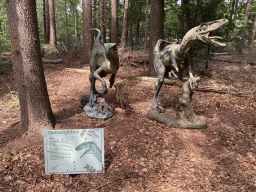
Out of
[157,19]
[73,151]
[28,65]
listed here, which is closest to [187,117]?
[73,151]

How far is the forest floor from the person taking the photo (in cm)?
240

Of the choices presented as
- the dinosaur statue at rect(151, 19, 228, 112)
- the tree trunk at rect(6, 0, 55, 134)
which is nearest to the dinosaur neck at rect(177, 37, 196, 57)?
the dinosaur statue at rect(151, 19, 228, 112)

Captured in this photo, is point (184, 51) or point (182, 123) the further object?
point (182, 123)

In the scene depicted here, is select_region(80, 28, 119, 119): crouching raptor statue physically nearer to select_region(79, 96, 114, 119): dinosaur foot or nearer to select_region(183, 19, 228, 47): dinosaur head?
select_region(79, 96, 114, 119): dinosaur foot

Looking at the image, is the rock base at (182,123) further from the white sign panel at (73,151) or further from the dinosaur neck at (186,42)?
the white sign panel at (73,151)

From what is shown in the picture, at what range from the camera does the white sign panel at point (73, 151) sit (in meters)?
2.35

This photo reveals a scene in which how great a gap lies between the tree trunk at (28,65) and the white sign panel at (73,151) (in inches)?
45.4

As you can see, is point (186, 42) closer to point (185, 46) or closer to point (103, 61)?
point (185, 46)

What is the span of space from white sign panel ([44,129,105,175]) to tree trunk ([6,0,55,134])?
1.15 metres

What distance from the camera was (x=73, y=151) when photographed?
2.38 m

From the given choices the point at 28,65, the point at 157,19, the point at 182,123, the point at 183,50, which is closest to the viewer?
the point at 28,65

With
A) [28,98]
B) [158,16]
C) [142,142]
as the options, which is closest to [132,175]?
[142,142]

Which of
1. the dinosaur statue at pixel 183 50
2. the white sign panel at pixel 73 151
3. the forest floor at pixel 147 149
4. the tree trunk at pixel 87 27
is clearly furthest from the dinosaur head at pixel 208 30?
the tree trunk at pixel 87 27

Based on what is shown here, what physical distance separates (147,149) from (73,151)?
4.55 feet
